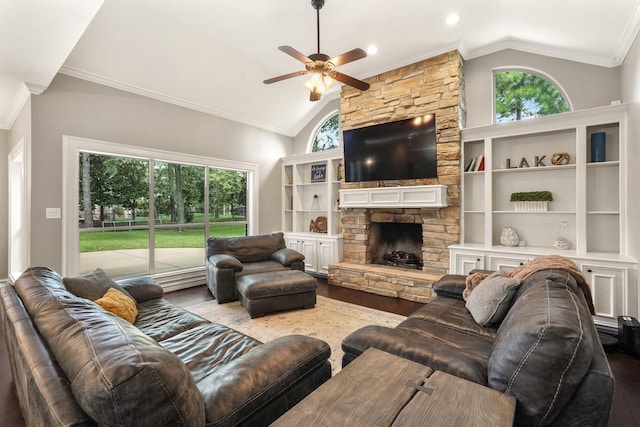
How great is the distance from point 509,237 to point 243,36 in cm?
441

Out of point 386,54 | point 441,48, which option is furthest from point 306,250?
point 441,48

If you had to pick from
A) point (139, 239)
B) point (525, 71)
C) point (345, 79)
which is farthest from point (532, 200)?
point (139, 239)

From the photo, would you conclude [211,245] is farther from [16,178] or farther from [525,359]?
[525,359]

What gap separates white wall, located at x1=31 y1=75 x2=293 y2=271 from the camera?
354 centimetres

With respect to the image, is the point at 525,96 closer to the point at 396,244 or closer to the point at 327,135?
the point at 396,244

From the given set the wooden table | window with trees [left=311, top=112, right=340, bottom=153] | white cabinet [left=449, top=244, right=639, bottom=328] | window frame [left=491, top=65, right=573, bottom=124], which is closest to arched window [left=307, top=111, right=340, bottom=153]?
window with trees [left=311, top=112, right=340, bottom=153]

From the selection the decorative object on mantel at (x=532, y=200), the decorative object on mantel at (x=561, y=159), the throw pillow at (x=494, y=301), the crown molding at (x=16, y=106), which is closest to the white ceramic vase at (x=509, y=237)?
the decorative object on mantel at (x=532, y=200)

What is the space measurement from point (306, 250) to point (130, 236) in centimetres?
287

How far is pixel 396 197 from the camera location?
179 inches

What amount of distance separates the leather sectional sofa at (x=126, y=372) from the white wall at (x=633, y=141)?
11.2 feet

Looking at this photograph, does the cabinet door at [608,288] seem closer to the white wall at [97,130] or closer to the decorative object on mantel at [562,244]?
the decorative object on mantel at [562,244]

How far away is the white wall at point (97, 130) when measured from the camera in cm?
354

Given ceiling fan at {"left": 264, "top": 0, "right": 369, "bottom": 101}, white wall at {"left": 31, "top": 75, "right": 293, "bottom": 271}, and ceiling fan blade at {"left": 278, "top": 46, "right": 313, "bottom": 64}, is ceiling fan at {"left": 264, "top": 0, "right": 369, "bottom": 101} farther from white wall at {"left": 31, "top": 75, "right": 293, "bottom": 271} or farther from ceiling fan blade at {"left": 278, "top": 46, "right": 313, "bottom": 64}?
white wall at {"left": 31, "top": 75, "right": 293, "bottom": 271}

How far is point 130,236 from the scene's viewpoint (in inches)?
175
